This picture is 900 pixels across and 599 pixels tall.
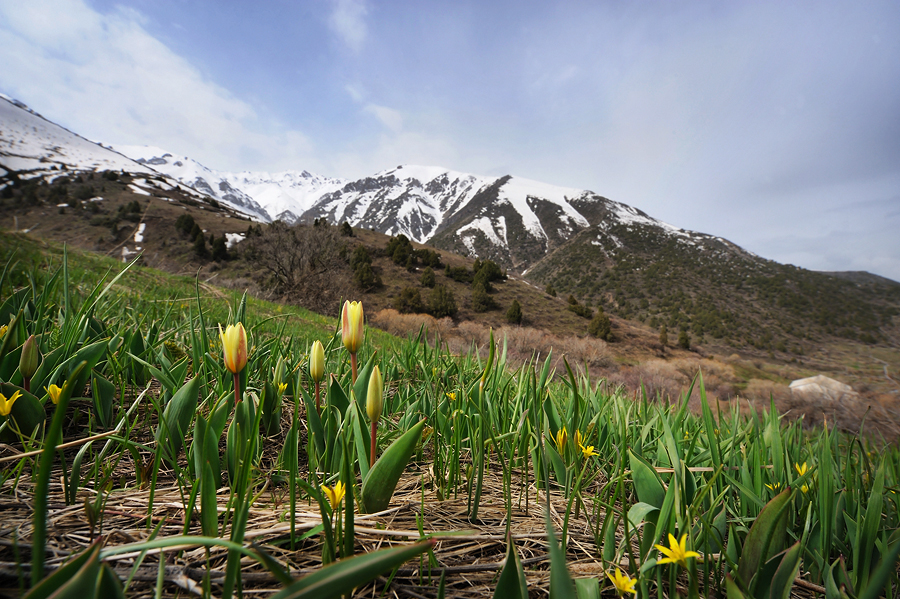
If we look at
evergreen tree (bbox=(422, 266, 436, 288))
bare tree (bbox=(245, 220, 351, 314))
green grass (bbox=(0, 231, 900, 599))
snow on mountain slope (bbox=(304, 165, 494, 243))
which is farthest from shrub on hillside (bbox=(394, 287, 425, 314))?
snow on mountain slope (bbox=(304, 165, 494, 243))

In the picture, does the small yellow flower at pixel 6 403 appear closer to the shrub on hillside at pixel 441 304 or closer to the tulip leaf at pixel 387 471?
the tulip leaf at pixel 387 471

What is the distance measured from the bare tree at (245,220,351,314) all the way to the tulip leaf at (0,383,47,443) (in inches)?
776

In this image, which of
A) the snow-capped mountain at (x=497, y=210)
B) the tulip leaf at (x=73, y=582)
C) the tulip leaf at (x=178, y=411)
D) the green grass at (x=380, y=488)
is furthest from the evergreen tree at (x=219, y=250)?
the snow-capped mountain at (x=497, y=210)

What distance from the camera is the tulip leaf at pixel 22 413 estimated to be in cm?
106

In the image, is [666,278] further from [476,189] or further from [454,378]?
[476,189]

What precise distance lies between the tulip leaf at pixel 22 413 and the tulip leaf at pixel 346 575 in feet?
3.96

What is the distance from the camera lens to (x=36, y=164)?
210 ft

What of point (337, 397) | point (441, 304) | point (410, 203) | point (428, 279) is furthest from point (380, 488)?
point (410, 203)

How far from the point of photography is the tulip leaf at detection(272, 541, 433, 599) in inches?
16.8

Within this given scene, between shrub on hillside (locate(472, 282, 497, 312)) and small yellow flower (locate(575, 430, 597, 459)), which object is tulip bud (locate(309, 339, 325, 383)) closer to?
small yellow flower (locate(575, 430, 597, 459))

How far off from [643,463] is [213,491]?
1.07 m

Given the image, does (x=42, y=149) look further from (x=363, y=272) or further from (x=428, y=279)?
(x=428, y=279)

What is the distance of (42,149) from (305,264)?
9615cm

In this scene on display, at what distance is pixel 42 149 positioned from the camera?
7519 cm
